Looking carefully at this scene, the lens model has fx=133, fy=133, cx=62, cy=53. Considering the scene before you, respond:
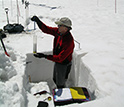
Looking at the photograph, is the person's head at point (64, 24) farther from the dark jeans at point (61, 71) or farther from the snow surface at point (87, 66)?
the snow surface at point (87, 66)

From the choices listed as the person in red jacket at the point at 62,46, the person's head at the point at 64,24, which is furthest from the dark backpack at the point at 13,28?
the person's head at the point at 64,24

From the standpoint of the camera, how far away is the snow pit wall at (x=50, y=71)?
293cm

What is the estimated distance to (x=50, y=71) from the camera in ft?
13.4

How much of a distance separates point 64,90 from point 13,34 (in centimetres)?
388

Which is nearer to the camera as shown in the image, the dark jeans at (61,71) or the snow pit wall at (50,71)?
the dark jeans at (61,71)

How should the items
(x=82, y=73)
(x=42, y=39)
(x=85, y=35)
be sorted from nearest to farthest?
(x=82, y=73) → (x=42, y=39) → (x=85, y=35)

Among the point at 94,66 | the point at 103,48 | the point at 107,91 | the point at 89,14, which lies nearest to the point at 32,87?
the point at 94,66

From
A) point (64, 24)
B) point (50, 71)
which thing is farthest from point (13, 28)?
point (64, 24)

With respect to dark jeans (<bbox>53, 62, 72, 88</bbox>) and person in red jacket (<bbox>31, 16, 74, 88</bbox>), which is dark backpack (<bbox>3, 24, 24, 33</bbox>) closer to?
person in red jacket (<bbox>31, 16, 74, 88</bbox>)

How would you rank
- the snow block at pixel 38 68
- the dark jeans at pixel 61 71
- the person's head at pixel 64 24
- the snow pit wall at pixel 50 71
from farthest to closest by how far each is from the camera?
the snow block at pixel 38 68 → the snow pit wall at pixel 50 71 → the dark jeans at pixel 61 71 → the person's head at pixel 64 24

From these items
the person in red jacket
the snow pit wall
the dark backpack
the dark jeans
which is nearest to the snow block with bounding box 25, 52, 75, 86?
the snow pit wall

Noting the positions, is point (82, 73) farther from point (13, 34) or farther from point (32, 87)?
point (13, 34)

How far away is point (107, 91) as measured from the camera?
6.71 ft

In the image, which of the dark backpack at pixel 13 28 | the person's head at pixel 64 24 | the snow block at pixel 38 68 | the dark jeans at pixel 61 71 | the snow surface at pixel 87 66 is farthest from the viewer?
the dark backpack at pixel 13 28
